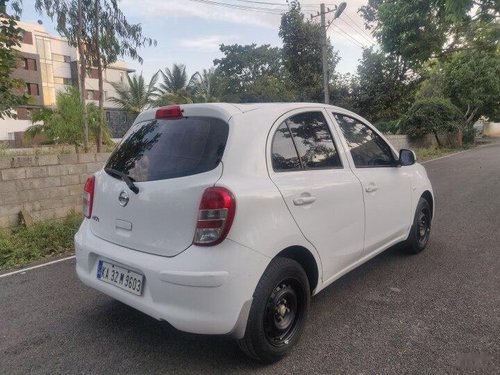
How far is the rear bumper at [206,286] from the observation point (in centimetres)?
217

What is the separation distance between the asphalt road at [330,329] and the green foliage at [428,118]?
18.8 metres

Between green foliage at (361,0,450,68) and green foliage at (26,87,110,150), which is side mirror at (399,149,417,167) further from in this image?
green foliage at (361,0,450,68)

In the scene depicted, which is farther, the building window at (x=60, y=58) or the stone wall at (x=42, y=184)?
the building window at (x=60, y=58)

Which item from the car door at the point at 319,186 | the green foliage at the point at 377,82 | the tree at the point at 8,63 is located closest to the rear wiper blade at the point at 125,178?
the car door at the point at 319,186

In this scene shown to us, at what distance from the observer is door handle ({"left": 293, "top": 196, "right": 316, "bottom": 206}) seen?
2581mm

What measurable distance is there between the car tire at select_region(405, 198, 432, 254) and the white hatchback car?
1272 mm

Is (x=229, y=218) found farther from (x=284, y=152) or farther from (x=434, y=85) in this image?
(x=434, y=85)

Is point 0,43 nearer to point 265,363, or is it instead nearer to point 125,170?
point 125,170

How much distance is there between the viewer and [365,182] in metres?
3.30

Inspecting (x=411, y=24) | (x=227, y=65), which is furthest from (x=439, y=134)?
(x=227, y=65)

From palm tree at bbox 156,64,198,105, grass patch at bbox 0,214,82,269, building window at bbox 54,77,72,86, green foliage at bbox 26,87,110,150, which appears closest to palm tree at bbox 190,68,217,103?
palm tree at bbox 156,64,198,105

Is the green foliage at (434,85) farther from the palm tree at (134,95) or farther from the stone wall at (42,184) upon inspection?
the stone wall at (42,184)

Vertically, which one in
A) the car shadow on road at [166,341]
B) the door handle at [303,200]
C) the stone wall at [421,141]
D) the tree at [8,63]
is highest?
the tree at [8,63]

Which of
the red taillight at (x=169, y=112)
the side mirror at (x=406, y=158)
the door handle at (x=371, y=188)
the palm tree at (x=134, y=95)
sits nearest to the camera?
the red taillight at (x=169, y=112)
